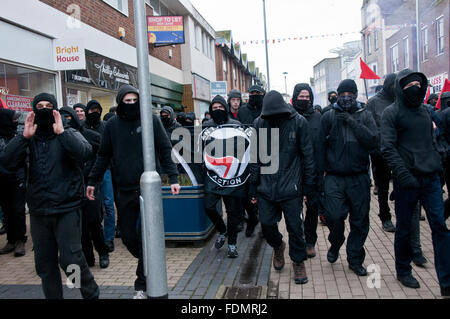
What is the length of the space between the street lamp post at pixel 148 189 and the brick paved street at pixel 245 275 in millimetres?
874

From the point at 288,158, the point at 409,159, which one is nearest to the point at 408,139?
the point at 409,159

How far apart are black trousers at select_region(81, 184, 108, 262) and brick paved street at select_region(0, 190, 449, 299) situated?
9.3 inches

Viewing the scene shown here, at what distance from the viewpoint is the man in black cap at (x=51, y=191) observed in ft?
11.2

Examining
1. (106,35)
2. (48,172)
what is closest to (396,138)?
(48,172)

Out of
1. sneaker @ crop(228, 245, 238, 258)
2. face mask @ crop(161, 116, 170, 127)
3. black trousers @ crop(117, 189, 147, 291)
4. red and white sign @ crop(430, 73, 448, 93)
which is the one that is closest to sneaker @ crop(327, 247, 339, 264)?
sneaker @ crop(228, 245, 238, 258)

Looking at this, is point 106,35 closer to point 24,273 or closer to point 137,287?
point 24,273

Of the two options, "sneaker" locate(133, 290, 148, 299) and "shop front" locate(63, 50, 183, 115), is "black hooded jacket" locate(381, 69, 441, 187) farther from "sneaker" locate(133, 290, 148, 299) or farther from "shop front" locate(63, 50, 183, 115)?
"shop front" locate(63, 50, 183, 115)

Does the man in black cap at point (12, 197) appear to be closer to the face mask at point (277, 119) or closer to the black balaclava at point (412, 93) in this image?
the face mask at point (277, 119)

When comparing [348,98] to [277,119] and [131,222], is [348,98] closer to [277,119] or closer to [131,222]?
[277,119]

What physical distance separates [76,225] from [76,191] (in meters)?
0.29

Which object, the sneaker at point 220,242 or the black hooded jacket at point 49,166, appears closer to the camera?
the black hooded jacket at point 49,166

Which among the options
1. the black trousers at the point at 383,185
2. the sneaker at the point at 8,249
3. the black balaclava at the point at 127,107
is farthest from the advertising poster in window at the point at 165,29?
the black balaclava at the point at 127,107

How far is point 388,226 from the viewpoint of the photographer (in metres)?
6.04

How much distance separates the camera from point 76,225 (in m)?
3.51
